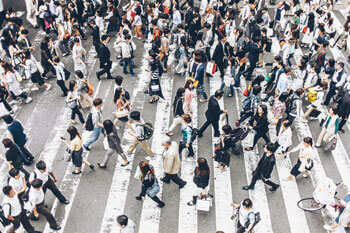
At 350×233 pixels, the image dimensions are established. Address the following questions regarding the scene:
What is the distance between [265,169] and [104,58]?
7.38 m

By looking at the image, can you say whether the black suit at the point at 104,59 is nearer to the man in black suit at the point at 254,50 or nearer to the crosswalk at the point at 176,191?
the crosswalk at the point at 176,191

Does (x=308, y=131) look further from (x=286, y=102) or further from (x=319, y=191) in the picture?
(x=319, y=191)

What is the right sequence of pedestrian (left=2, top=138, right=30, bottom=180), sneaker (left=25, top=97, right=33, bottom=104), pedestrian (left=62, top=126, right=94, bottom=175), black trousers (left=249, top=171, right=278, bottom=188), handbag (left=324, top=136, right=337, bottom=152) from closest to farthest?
pedestrian (left=2, top=138, right=30, bottom=180) < pedestrian (left=62, top=126, right=94, bottom=175) < black trousers (left=249, top=171, right=278, bottom=188) < handbag (left=324, top=136, right=337, bottom=152) < sneaker (left=25, top=97, right=33, bottom=104)

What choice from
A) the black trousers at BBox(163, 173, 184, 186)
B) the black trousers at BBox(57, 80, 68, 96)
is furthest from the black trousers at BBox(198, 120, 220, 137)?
the black trousers at BBox(57, 80, 68, 96)

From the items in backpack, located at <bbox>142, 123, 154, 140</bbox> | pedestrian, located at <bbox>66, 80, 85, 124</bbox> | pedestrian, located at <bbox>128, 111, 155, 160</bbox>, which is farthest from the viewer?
pedestrian, located at <bbox>66, 80, 85, 124</bbox>

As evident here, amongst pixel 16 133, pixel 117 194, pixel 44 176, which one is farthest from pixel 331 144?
pixel 16 133

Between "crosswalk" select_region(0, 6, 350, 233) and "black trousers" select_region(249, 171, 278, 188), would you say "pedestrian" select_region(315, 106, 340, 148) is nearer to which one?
"crosswalk" select_region(0, 6, 350, 233)

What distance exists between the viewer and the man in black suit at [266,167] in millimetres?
7949

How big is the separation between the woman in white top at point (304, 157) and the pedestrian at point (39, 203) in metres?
6.27

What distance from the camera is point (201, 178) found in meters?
7.98

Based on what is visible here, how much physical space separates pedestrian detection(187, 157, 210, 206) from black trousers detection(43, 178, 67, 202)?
3412 mm

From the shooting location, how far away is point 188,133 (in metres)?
9.21

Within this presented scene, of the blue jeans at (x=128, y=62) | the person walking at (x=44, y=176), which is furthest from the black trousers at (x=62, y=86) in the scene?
the person walking at (x=44, y=176)

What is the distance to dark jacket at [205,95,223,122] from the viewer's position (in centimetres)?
984
